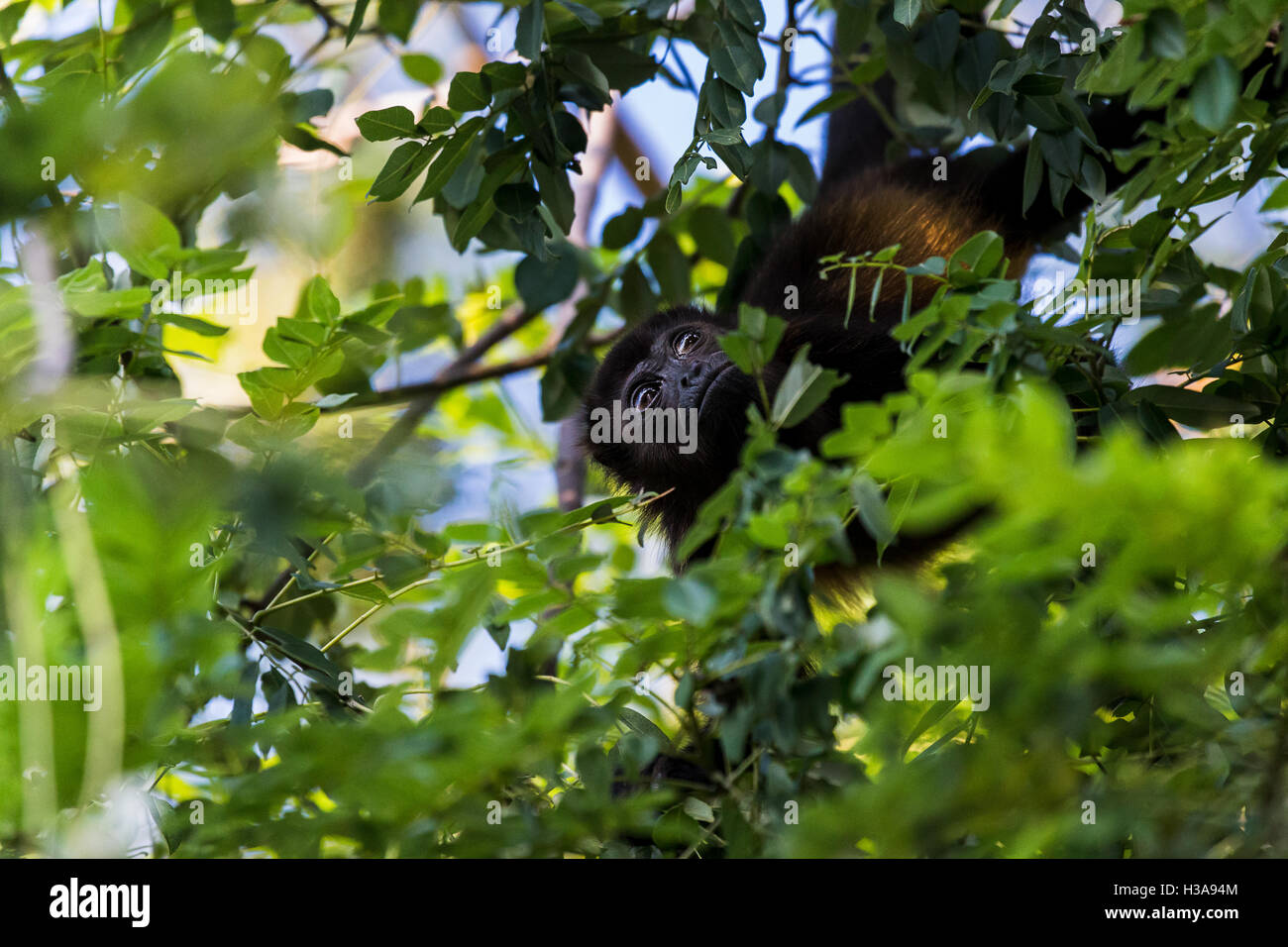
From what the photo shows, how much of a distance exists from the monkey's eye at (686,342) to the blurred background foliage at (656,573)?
85cm

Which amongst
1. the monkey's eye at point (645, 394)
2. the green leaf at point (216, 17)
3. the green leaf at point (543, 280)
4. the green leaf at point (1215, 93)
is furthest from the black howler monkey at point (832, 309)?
the green leaf at point (216, 17)

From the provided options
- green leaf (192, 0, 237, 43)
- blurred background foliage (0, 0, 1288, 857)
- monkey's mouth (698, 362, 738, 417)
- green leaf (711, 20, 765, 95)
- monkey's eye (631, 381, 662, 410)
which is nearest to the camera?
blurred background foliage (0, 0, 1288, 857)

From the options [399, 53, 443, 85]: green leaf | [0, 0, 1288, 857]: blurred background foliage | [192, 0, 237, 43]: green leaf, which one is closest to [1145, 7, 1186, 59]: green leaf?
[0, 0, 1288, 857]: blurred background foliage

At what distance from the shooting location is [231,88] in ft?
4.75

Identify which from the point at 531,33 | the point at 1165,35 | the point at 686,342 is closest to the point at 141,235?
the point at 531,33

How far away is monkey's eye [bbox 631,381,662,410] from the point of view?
3.47 metres

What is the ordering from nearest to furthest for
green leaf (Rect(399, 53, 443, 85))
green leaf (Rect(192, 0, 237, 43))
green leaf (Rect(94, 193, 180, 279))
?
green leaf (Rect(94, 193, 180, 279)) → green leaf (Rect(192, 0, 237, 43)) → green leaf (Rect(399, 53, 443, 85))

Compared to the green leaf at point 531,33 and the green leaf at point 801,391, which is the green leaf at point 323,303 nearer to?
the green leaf at point 531,33

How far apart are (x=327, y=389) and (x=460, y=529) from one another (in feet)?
5.33

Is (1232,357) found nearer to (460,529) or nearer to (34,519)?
(460,529)

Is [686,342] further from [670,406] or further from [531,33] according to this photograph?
[531,33]

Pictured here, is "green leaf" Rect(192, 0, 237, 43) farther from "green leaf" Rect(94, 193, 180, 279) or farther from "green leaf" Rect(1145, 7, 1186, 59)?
"green leaf" Rect(1145, 7, 1186, 59)

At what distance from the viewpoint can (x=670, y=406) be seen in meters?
3.36
